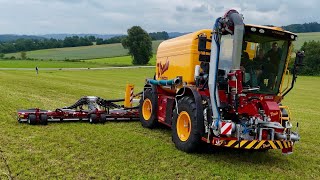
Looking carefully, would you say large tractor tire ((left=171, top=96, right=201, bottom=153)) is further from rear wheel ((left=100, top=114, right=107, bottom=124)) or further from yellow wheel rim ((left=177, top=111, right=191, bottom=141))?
rear wheel ((left=100, top=114, right=107, bottom=124))

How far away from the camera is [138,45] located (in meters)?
84.4

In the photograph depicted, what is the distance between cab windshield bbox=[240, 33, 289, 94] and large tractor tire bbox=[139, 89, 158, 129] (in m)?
3.40

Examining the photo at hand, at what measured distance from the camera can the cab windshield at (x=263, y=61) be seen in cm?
795

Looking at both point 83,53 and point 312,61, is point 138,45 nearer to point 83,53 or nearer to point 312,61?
point 83,53

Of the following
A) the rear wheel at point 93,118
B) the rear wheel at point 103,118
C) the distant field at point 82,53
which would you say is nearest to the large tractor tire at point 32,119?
the rear wheel at point 93,118

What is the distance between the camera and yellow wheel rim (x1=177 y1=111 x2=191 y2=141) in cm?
827

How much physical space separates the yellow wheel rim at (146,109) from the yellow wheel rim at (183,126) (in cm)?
251

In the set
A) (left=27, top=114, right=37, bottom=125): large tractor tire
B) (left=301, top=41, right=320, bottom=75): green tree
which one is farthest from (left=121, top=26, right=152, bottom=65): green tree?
(left=27, top=114, right=37, bottom=125): large tractor tire

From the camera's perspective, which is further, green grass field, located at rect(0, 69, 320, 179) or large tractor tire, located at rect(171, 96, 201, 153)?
large tractor tire, located at rect(171, 96, 201, 153)

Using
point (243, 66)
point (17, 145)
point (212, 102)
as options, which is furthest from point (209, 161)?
point (17, 145)

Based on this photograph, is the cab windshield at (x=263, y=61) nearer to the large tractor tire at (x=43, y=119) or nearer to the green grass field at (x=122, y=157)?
the green grass field at (x=122, y=157)

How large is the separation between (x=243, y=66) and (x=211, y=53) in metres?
0.74

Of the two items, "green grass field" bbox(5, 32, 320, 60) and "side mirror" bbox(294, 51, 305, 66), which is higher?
"side mirror" bbox(294, 51, 305, 66)

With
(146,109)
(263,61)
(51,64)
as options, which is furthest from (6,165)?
(51,64)
